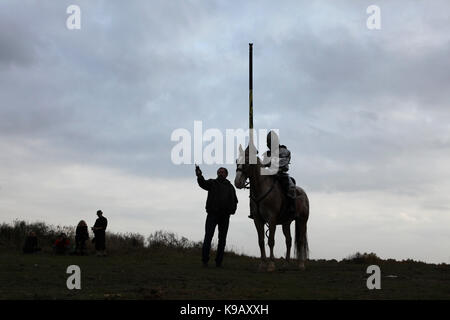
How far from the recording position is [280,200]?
16141mm

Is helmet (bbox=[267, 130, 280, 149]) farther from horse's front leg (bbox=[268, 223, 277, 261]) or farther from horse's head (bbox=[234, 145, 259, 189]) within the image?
horse's front leg (bbox=[268, 223, 277, 261])

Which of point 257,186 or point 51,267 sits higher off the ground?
point 257,186

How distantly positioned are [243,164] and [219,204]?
6.51 ft

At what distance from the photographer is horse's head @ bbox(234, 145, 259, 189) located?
15777 millimetres

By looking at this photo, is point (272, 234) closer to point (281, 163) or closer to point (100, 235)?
point (281, 163)

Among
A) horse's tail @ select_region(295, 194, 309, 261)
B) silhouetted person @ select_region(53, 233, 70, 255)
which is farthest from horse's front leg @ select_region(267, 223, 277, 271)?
silhouetted person @ select_region(53, 233, 70, 255)

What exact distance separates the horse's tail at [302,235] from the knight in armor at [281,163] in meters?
0.95

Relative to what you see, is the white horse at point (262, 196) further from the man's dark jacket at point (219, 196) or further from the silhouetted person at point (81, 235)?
the silhouetted person at point (81, 235)

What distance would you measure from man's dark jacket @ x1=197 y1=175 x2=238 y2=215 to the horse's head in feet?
5.36
